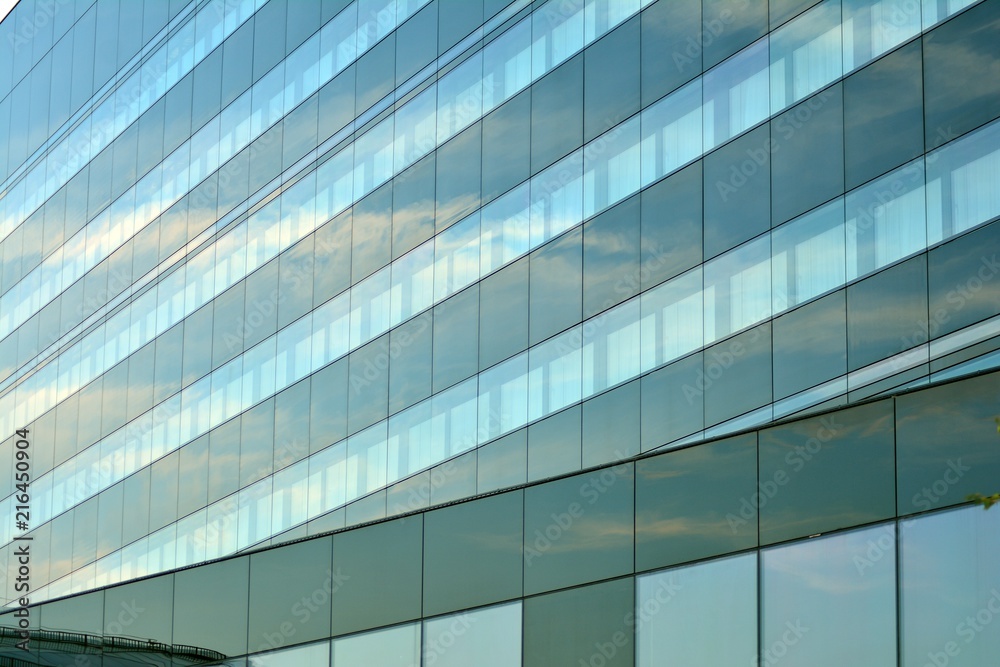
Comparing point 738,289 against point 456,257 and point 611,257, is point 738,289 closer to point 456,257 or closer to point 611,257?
point 611,257

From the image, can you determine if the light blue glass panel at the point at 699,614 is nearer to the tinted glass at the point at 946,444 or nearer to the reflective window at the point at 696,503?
the reflective window at the point at 696,503

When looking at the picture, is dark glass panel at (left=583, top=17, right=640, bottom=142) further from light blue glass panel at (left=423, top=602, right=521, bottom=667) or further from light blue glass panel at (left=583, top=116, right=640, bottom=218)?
light blue glass panel at (left=423, top=602, right=521, bottom=667)

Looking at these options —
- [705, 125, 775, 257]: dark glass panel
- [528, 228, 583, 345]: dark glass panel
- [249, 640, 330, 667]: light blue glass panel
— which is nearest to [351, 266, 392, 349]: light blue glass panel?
[528, 228, 583, 345]: dark glass panel

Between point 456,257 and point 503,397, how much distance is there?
3926mm

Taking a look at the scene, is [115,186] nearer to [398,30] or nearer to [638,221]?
[398,30]

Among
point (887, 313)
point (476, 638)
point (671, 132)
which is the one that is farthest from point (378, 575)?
point (887, 313)

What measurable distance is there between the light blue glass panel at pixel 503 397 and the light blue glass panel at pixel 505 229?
93.6 inches

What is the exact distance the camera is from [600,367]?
26.8 m

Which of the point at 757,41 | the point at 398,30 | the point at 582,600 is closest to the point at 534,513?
the point at 582,600

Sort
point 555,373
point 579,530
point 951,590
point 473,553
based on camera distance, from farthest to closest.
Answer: point 555,373, point 473,553, point 579,530, point 951,590

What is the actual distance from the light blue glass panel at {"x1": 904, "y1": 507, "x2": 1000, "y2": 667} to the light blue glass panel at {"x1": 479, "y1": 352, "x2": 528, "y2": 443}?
10.5m

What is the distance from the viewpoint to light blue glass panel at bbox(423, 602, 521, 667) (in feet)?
80.3

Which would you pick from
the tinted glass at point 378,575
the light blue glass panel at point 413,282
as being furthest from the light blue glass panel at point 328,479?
the tinted glass at point 378,575

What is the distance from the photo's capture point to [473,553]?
25.5 m
